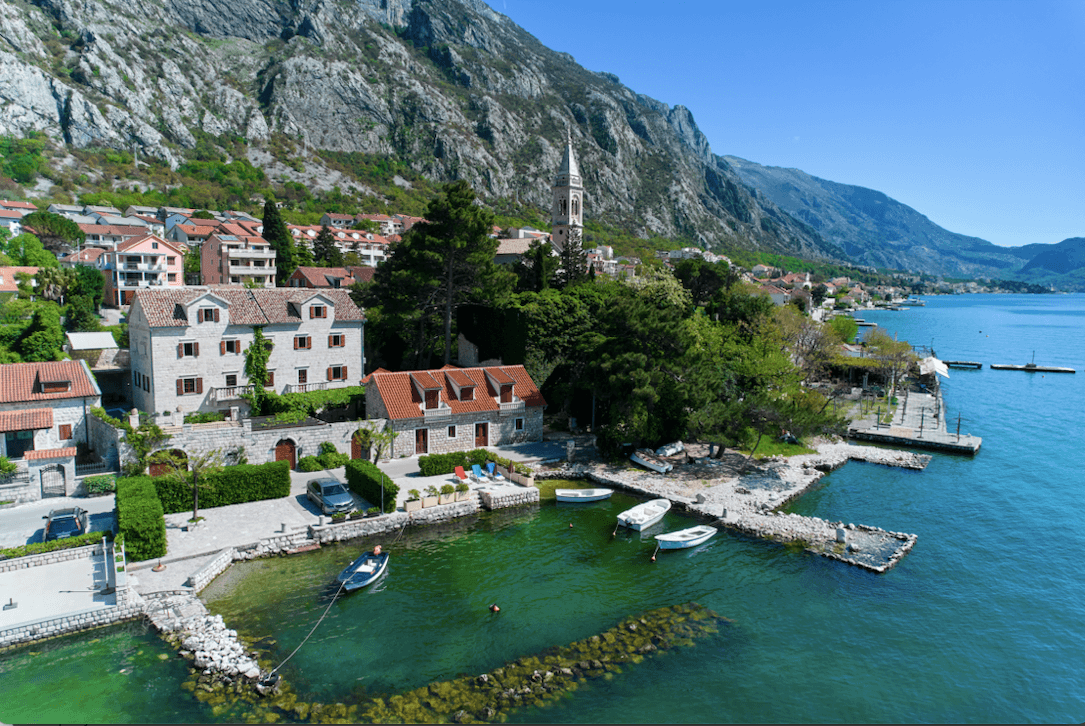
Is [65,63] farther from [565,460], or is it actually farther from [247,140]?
[565,460]

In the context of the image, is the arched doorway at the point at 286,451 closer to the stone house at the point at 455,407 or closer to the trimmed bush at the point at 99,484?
the stone house at the point at 455,407

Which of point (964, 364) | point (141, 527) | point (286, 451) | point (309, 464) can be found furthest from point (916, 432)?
point (964, 364)

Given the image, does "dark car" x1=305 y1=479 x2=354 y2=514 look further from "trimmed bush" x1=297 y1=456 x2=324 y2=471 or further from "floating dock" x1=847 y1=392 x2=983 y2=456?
"floating dock" x1=847 y1=392 x2=983 y2=456

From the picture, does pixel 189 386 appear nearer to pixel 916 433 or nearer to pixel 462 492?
pixel 462 492

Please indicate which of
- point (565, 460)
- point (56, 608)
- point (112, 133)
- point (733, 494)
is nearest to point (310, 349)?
point (565, 460)

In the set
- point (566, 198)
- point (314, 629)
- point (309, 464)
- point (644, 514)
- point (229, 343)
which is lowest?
point (314, 629)

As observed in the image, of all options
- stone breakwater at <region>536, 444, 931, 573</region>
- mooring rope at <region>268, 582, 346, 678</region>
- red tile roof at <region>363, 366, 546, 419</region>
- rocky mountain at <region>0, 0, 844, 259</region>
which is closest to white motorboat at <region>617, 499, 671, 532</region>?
stone breakwater at <region>536, 444, 931, 573</region>
